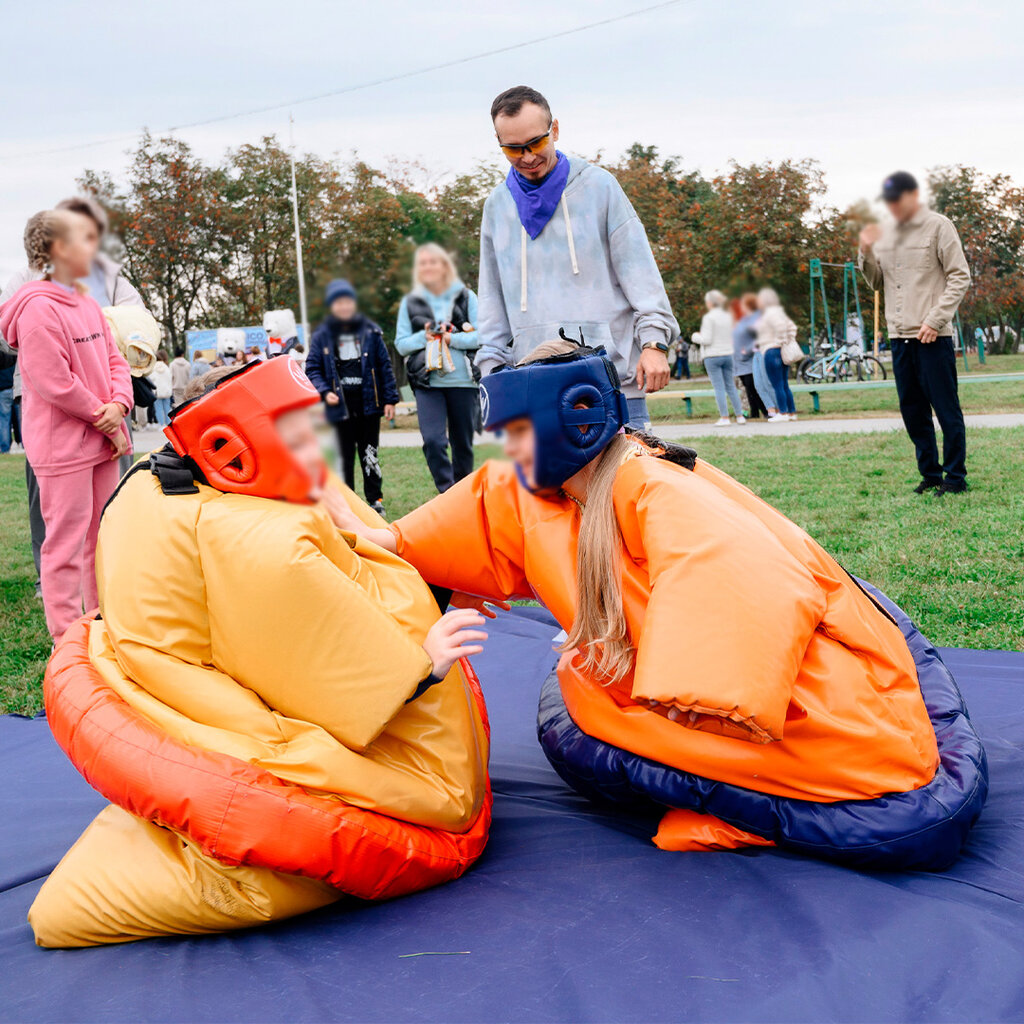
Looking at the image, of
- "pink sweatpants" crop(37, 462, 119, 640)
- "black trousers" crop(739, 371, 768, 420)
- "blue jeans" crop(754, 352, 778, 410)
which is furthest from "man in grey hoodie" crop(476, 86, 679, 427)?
"black trousers" crop(739, 371, 768, 420)

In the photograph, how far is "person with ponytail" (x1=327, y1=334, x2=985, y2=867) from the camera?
1.96m

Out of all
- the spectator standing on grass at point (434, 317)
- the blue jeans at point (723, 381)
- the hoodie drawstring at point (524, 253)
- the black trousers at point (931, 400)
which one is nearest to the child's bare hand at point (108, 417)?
the hoodie drawstring at point (524, 253)

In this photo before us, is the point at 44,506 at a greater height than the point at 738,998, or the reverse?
the point at 44,506

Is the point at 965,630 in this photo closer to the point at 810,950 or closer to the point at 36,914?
the point at 810,950

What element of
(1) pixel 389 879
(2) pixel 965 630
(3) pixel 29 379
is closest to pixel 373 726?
(1) pixel 389 879

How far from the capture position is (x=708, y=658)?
1918 mm

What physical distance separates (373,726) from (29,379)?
7.73ft

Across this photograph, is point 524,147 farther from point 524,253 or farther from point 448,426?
point 448,426

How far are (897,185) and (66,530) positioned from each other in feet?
11.8

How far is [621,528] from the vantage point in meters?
2.23

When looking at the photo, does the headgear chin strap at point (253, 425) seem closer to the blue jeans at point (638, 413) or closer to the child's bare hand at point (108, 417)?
the blue jeans at point (638, 413)

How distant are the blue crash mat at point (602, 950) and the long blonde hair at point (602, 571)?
1.64 feet

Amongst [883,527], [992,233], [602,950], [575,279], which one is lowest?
[602,950]

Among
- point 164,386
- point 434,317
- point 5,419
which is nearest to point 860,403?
point 5,419
